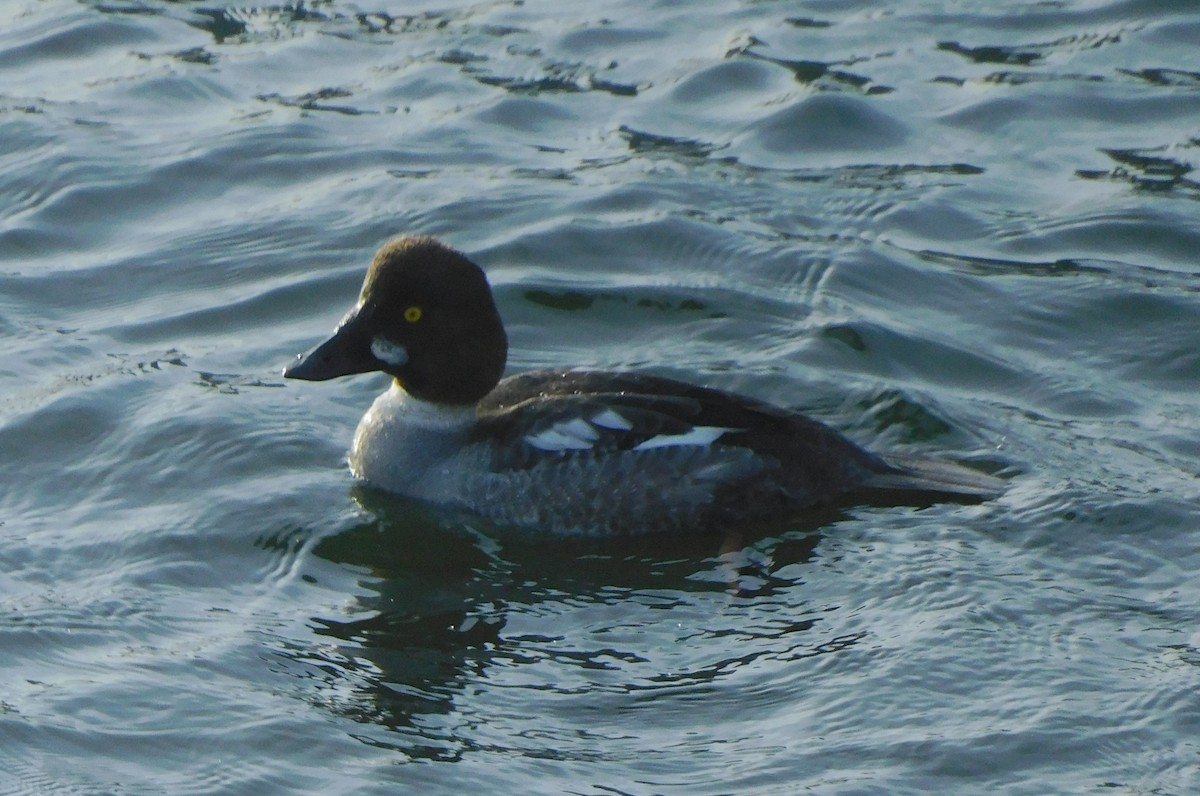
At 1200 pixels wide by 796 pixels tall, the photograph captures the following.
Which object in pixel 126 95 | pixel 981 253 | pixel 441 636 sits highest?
pixel 126 95

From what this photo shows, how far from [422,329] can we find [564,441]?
0.85m

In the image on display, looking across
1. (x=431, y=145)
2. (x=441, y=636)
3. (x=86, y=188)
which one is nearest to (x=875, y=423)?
(x=441, y=636)

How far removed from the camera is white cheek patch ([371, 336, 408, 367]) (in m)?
8.62

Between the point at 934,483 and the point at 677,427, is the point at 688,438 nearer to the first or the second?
the point at 677,427

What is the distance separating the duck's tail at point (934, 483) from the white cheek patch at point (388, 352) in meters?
2.14

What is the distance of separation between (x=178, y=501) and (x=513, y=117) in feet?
16.7

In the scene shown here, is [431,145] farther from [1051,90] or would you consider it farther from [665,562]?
[665,562]

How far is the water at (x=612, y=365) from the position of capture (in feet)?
21.6

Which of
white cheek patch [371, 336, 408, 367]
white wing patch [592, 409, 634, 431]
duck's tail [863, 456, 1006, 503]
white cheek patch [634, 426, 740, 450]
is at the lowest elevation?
duck's tail [863, 456, 1006, 503]

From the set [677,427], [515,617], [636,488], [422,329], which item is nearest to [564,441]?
[636,488]

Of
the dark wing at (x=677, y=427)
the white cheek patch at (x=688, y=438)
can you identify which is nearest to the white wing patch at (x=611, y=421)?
the dark wing at (x=677, y=427)

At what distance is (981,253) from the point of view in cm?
1082

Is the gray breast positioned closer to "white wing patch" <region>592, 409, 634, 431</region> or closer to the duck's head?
"white wing patch" <region>592, 409, 634, 431</region>

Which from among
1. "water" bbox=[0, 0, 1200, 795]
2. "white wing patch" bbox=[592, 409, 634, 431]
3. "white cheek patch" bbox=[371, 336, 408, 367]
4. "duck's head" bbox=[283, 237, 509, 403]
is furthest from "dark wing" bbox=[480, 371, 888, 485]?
"white cheek patch" bbox=[371, 336, 408, 367]
